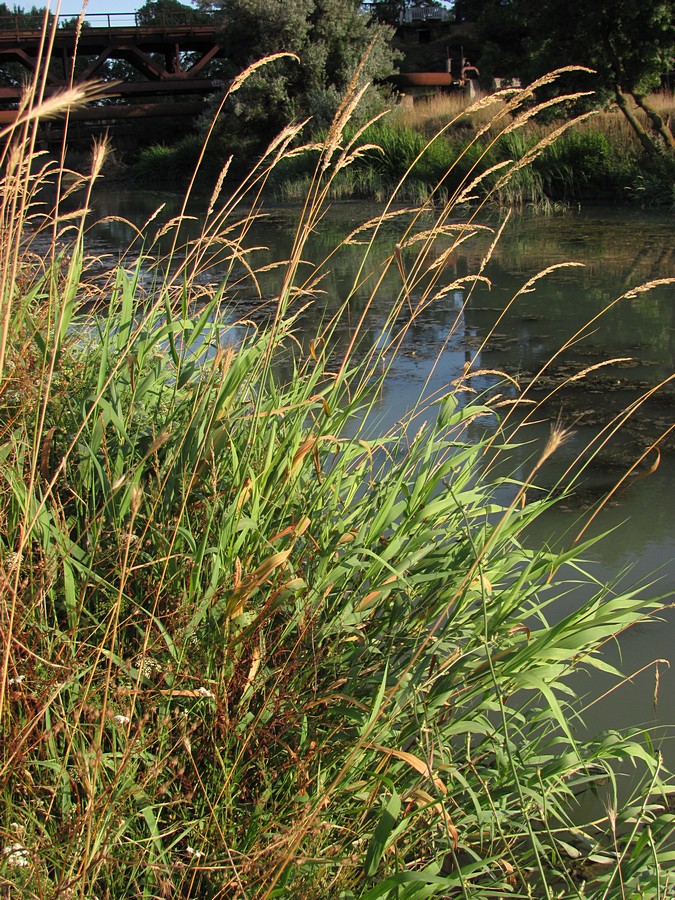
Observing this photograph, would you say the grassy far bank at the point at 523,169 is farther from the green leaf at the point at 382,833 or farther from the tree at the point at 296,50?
the green leaf at the point at 382,833

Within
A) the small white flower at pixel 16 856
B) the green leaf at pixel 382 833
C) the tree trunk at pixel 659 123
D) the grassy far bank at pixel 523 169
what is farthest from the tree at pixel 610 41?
the small white flower at pixel 16 856

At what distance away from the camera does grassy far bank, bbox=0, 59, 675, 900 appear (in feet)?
4.23

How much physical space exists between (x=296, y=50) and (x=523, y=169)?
8776 mm

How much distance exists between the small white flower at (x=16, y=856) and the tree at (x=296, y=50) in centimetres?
1820

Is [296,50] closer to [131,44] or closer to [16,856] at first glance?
[131,44]

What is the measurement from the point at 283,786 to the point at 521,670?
48 cm

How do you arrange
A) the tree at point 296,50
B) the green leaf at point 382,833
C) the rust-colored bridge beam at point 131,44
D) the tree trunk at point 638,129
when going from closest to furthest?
the green leaf at point 382,833 → the tree trunk at point 638,129 → the tree at point 296,50 → the rust-colored bridge beam at point 131,44

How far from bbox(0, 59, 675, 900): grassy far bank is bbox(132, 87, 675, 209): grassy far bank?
8.22 metres

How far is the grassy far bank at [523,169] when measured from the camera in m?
11.6

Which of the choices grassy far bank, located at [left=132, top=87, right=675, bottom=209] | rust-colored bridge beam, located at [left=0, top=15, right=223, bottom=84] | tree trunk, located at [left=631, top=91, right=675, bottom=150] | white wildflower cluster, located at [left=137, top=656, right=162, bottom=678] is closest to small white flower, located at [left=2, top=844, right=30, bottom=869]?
white wildflower cluster, located at [left=137, top=656, right=162, bottom=678]

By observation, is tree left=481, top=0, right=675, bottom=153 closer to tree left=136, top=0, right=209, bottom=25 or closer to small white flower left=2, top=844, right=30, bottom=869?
small white flower left=2, top=844, right=30, bottom=869

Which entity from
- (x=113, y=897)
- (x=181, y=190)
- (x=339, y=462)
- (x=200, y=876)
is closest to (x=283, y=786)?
(x=200, y=876)

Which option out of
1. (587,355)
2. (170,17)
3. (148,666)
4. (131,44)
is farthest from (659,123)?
(170,17)

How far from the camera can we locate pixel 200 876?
52.8 inches
